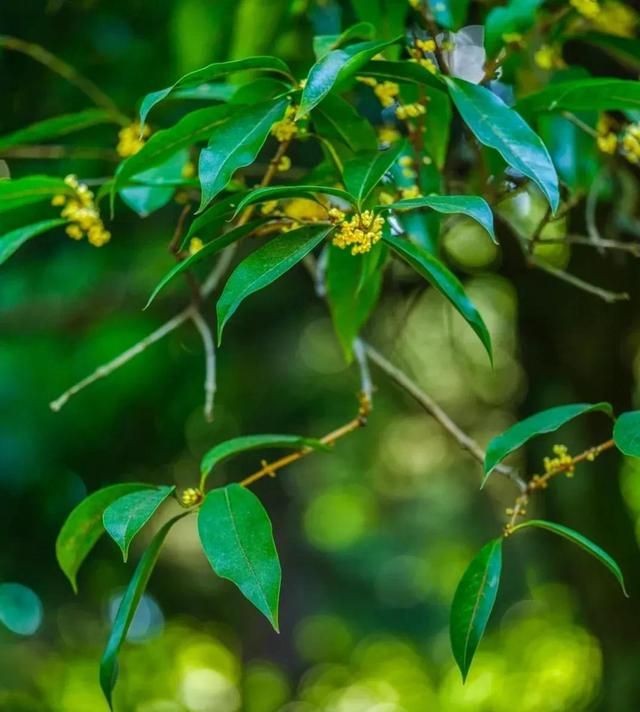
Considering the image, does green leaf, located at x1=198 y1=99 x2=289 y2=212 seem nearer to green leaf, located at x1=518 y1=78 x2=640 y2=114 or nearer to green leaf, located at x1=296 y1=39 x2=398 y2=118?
green leaf, located at x1=296 y1=39 x2=398 y2=118

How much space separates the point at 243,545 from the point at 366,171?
207mm

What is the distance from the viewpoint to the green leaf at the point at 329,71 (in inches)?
18.1

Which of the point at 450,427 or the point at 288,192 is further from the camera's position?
the point at 450,427

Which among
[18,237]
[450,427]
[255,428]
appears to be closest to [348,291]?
[450,427]

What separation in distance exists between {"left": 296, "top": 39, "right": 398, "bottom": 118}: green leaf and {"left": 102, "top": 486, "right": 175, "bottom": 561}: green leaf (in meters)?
0.21

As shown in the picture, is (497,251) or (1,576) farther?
(1,576)

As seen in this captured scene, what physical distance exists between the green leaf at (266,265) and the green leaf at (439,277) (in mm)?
40

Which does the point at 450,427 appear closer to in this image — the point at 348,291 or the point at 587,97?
the point at 348,291

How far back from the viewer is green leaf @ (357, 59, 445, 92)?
0.55m

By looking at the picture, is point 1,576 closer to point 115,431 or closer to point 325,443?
point 115,431

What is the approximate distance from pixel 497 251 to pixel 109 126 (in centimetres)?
58

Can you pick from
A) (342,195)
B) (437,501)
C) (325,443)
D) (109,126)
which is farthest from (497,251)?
(437,501)

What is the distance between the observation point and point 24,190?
1.98ft

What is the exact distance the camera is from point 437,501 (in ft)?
9.25
